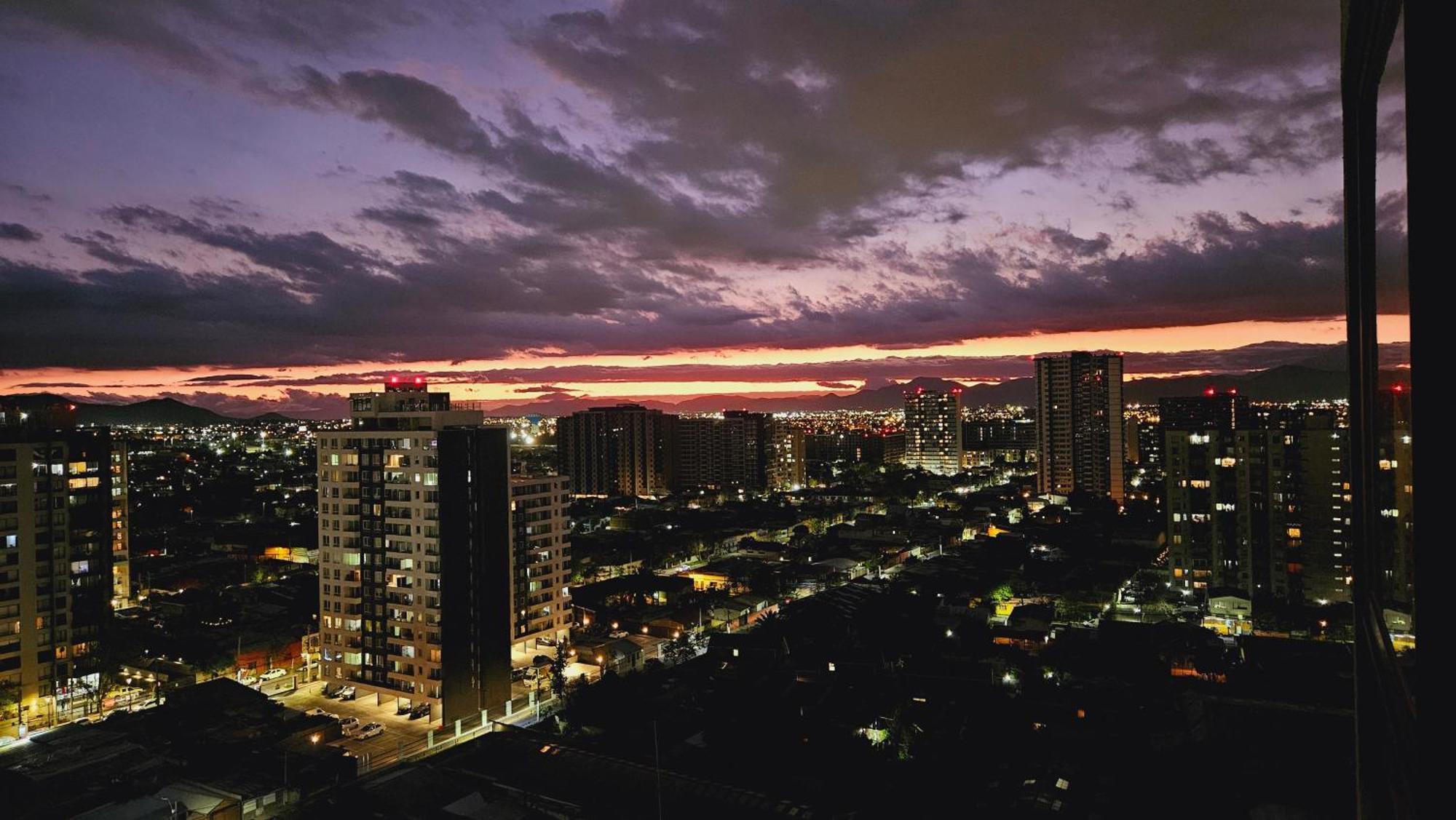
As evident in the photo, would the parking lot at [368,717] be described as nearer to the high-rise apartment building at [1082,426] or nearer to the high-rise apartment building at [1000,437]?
the high-rise apartment building at [1082,426]

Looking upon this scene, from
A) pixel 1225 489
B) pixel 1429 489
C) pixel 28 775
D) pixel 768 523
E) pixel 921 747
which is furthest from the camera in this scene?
pixel 768 523

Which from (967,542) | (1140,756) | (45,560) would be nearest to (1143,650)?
(1140,756)

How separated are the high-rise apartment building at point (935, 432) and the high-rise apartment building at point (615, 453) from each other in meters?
20.7

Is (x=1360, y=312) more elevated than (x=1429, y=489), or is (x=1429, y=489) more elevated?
(x=1360, y=312)

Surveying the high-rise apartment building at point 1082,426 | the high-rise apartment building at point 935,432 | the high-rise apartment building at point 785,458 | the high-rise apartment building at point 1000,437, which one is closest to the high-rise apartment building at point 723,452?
the high-rise apartment building at point 785,458

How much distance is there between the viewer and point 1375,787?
0.86 m

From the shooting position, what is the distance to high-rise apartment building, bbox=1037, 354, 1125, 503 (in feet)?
119

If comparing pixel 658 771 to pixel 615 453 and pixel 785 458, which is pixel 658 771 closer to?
pixel 615 453

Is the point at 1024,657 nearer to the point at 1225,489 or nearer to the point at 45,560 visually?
A: the point at 1225,489

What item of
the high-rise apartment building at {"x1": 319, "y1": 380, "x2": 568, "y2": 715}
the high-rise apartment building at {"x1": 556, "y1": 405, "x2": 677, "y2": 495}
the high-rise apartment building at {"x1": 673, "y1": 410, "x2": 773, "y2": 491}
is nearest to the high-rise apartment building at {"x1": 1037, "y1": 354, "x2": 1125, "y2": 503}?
the high-rise apartment building at {"x1": 673, "y1": 410, "x2": 773, "y2": 491}

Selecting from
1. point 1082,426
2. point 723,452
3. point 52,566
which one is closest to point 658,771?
point 52,566

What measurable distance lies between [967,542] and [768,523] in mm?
7598

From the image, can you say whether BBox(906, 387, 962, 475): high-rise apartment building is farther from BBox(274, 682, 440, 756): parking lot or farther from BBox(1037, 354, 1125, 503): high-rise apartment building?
BBox(274, 682, 440, 756): parking lot

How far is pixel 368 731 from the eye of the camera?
1109 cm
